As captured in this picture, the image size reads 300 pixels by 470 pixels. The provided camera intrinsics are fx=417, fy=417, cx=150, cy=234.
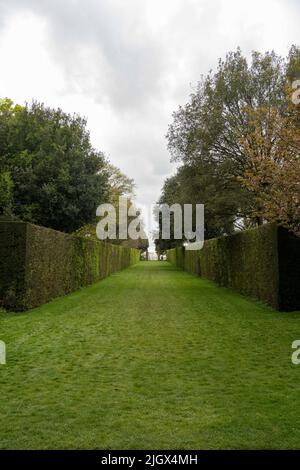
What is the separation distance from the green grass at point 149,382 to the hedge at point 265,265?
1.00 meters

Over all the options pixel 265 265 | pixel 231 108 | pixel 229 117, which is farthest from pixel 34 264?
pixel 231 108

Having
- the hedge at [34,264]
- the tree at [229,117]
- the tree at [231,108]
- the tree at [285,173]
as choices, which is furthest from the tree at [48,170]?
the tree at [285,173]

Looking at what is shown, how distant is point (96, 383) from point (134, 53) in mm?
10283

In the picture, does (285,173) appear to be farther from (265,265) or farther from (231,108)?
(231,108)

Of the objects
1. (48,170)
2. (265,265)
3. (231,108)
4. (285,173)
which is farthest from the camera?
(48,170)

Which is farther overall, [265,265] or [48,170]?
[48,170]

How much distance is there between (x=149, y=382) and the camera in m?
5.16

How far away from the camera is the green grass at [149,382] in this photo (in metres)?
3.58

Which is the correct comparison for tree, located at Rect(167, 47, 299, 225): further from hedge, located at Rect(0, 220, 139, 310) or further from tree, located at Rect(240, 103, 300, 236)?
tree, located at Rect(240, 103, 300, 236)

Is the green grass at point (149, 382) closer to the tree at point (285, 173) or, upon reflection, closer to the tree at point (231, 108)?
the tree at point (285, 173)

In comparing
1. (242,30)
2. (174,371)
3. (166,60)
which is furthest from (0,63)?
(174,371)

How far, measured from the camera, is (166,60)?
11.5 meters

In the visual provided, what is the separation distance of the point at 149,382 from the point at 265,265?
8197 mm

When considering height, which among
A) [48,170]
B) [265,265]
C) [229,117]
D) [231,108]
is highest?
[231,108]
